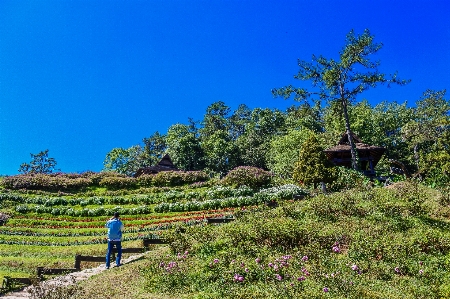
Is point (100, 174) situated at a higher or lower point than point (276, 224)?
higher

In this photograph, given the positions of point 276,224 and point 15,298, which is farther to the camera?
point 276,224

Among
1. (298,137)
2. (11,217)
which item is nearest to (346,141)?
(298,137)

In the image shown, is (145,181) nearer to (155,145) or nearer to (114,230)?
(114,230)

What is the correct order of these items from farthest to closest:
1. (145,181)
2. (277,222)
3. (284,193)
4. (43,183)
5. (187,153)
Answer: (187,153) < (145,181) < (43,183) < (284,193) < (277,222)

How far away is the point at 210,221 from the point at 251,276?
8.18m

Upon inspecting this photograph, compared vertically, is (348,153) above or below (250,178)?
above

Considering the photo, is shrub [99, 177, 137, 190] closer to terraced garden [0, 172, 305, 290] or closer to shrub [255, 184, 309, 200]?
terraced garden [0, 172, 305, 290]

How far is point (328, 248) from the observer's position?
10398 mm

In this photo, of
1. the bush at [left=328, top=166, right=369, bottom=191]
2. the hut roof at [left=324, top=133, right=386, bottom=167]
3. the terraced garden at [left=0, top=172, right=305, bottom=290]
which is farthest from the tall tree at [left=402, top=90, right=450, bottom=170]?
the terraced garden at [left=0, top=172, right=305, bottom=290]

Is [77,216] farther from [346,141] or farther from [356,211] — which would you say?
[346,141]

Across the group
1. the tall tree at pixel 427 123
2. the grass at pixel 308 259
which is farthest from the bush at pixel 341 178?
the tall tree at pixel 427 123

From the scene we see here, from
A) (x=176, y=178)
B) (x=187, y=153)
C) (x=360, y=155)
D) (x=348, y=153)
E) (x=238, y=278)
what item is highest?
(x=187, y=153)

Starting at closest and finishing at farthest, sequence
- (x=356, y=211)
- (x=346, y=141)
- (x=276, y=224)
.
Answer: (x=276, y=224) → (x=356, y=211) → (x=346, y=141)

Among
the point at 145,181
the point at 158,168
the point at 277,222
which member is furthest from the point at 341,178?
the point at 158,168
